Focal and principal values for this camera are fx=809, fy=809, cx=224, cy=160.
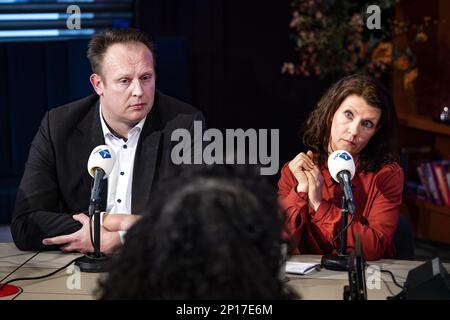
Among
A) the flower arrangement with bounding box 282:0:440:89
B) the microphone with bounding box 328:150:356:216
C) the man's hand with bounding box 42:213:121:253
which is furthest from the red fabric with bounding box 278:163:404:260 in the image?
the flower arrangement with bounding box 282:0:440:89

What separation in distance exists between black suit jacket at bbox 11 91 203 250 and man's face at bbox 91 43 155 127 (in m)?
0.11

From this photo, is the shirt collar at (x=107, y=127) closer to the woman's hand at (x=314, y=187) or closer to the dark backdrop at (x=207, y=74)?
the woman's hand at (x=314, y=187)

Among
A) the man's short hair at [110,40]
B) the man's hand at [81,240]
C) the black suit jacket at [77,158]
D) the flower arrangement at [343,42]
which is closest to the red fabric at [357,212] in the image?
the black suit jacket at [77,158]

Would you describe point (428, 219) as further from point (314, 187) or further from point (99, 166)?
point (99, 166)

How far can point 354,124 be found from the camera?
2.89 m

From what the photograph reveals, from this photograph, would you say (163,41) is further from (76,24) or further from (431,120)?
(431,120)

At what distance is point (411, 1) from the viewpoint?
5336 mm

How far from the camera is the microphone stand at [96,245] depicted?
8.17 feet

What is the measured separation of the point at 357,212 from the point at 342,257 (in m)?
0.38

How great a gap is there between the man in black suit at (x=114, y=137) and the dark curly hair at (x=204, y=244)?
173cm

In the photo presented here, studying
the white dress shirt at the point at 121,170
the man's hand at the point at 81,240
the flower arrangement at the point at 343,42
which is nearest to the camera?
the man's hand at the point at 81,240

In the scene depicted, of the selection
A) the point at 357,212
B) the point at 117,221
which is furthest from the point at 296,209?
the point at 117,221

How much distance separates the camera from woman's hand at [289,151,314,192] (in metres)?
2.90
